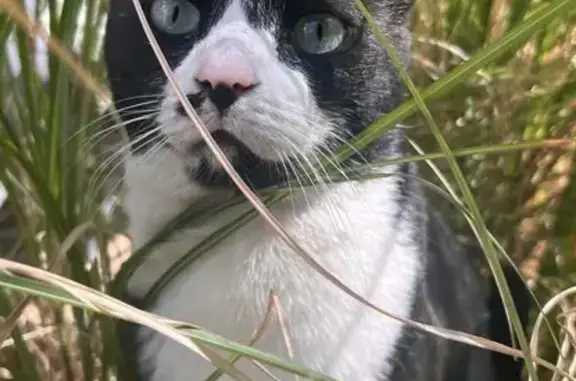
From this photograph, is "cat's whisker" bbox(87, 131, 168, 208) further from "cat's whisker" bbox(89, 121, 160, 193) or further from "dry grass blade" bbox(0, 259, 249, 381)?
"dry grass blade" bbox(0, 259, 249, 381)

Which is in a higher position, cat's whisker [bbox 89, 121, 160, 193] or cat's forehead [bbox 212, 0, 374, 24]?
cat's forehead [bbox 212, 0, 374, 24]

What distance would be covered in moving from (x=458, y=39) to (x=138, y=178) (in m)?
0.41

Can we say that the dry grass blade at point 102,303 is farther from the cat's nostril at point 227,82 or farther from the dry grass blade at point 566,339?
the dry grass blade at point 566,339

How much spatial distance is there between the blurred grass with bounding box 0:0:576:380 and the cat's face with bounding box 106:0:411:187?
0.23 feet

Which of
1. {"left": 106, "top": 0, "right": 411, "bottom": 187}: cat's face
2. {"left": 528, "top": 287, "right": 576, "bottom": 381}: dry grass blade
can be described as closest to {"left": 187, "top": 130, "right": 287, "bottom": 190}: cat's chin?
{"left": 106, "top": 0, "right": 411, "bottom": 187}: cat's face

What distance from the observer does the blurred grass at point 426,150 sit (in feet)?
1.99

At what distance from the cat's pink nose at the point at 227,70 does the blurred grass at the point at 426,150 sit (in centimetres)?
15

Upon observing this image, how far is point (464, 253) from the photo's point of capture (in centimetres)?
78

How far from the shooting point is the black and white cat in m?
0.50

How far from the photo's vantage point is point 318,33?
21.3 inches

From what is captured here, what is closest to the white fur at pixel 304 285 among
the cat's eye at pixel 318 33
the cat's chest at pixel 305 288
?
the cat's chest at pixel 305 288

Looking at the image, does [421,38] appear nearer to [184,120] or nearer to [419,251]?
[419,251]

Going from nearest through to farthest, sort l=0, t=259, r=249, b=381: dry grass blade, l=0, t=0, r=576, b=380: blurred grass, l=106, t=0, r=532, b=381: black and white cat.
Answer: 1. l=0, t=259, r=249, b=381: dry grass blade
2. l=106, t=0, r=532, b=381: black and white cat
3. l=0, t=0, r=576, b=380: blurred grass

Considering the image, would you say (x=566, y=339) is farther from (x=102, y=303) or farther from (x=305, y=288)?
(x=102, y=303)
